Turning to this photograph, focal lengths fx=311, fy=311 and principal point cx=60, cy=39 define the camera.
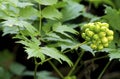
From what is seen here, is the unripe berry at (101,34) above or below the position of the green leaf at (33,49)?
above

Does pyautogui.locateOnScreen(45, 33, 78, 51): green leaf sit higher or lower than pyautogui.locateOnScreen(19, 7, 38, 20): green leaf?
lower

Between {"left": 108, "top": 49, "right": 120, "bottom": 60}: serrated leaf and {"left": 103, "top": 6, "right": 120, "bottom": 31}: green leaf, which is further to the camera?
{"left": 103, "top": 6, "right": 120, "bottom": 31}: green leaf

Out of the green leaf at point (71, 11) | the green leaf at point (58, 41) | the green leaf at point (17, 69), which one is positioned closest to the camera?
the green leaf at point (58, 41)

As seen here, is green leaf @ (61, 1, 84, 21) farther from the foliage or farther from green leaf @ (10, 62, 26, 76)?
green leaf @ (10, 62, 26, 76)

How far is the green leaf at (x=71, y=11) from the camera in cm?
220

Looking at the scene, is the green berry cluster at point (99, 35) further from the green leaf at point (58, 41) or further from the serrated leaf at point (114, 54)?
the green leaf at point (58, 41)

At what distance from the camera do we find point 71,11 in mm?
2234

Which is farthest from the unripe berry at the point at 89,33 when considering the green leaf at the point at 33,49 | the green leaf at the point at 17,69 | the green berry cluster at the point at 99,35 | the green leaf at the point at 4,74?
the green leaf at the point at 17,69

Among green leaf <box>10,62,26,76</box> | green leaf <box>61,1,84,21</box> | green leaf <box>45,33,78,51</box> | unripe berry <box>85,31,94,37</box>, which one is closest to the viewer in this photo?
unripe berry <box>85,31,94,37</box>

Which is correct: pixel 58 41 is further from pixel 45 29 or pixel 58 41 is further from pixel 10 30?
pixel 10 30

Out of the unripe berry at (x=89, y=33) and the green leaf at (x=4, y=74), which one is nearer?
the unripe berry at (x=89, y=33)

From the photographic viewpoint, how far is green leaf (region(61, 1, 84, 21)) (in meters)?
2.20

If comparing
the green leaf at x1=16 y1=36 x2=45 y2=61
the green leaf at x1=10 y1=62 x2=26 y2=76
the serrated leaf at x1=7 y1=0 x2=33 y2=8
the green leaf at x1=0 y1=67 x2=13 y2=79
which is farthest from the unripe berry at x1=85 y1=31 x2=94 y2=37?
the green leaf at x1=10 y1=62 x2=26 y2=76

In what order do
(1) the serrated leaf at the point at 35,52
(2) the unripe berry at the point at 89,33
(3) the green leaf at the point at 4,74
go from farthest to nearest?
(3) the green leaf at the point at 4,74 → (2) the unripe berry at the point at 89,33 → (1) the serrated leaf at the point at 35,52
